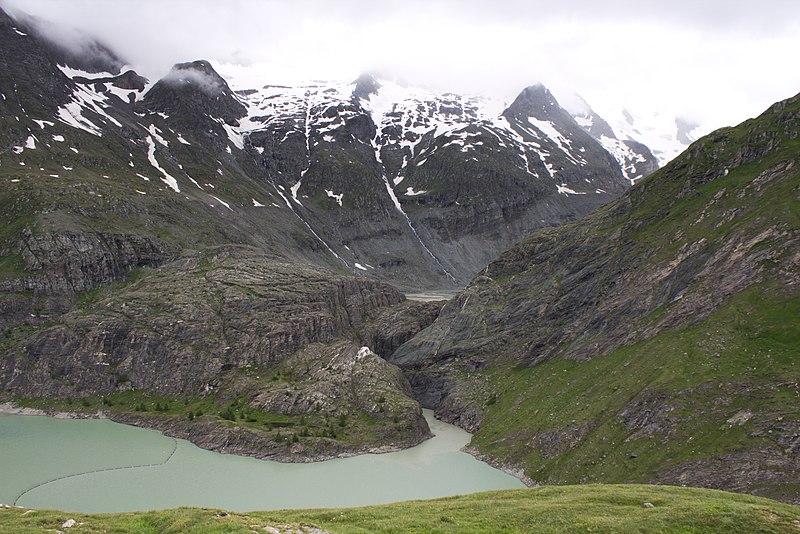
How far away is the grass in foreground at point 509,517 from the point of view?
24.8 m

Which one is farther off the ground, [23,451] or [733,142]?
[733,142]

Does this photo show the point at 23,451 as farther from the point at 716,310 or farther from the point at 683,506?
the point at 716,310

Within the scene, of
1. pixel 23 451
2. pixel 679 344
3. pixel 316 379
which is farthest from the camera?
pixel 316 379

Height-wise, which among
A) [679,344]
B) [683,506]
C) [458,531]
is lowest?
[683,506]

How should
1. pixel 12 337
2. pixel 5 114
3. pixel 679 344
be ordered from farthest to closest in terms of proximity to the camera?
pixel 5 114
pixel 12 337
pixel 679 344

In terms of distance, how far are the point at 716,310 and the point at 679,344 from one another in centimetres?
587

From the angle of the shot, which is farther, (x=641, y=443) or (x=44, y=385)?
(x=44, y=385)

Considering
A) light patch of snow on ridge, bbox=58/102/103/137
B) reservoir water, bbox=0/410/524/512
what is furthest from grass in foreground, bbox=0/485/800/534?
light patch of snow on ridge, bbox=58/102/103/137

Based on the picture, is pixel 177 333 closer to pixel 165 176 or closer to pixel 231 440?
pixel 231 440

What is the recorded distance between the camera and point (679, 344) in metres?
57.3

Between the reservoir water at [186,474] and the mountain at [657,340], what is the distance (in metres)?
7.70

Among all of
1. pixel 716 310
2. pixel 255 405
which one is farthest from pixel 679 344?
pixel 255 405

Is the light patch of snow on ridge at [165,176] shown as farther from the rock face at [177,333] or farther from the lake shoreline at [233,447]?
the lake shoreline at [233,447]

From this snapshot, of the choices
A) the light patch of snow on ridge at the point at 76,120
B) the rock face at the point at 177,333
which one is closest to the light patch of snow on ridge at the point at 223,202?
the light patch of snow on ridge at the point at 76,120
